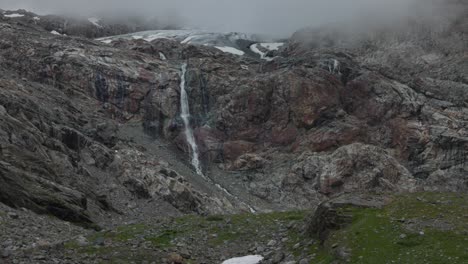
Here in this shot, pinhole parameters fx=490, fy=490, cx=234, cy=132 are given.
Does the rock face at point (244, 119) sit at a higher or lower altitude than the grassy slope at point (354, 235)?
lower

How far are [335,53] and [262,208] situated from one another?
6360 cm

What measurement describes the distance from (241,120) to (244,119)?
0.75 m

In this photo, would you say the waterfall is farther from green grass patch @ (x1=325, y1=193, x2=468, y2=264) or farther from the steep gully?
green grass patch @ (x1=325, y1=193, x2=468, y2=264)

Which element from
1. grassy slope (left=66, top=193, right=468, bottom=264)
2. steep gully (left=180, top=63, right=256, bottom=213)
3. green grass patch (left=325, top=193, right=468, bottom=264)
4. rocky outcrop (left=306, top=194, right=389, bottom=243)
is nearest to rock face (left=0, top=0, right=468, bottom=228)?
steep gully (left=180, top=63, right=256, bottom=213)

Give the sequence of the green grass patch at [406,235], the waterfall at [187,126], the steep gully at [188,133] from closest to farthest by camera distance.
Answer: the green grass patch at [406,235]
the steep gully at [188,133]
the waterfall at [187,126]

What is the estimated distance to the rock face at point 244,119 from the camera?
73.1 metres

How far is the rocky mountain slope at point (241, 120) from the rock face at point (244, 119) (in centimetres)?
33

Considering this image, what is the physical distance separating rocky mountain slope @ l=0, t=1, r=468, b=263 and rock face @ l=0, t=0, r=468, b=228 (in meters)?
0.33

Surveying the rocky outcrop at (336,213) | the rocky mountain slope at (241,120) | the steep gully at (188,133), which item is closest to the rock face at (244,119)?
the rocky mountain slope at (241,120)

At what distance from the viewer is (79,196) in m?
45.1

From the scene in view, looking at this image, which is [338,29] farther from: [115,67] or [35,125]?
[35,125]

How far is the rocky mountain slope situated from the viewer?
71.7m

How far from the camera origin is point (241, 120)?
381 ft

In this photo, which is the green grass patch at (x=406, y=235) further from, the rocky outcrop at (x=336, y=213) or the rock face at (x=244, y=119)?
the rock face at (x=244, y=119)
